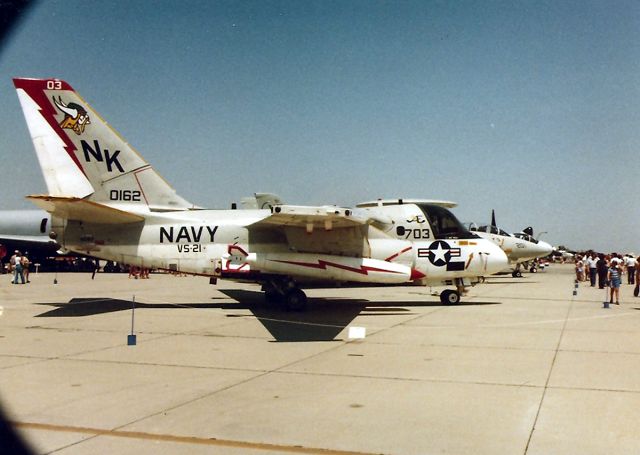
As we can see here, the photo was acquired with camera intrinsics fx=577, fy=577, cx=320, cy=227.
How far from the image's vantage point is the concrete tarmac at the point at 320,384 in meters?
5.05

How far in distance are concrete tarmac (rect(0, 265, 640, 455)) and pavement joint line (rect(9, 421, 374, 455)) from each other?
0.06 ft

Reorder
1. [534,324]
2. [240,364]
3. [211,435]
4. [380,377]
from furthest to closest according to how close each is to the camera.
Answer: [534,324] → [240,364] → [380,377] → [211,435]

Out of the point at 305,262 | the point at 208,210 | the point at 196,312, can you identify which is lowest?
the point at 196,312

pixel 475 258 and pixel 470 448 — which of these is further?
pixel 475 258

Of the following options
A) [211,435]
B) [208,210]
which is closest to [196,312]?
[208,210]

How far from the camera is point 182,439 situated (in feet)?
16.4

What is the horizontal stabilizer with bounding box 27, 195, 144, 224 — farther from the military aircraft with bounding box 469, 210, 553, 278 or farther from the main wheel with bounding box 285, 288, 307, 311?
the military aircraft with bounding box 469, 210, 553, 278

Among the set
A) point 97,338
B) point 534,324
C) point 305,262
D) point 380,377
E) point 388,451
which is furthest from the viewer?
point 305,262

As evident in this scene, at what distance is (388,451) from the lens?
476cm

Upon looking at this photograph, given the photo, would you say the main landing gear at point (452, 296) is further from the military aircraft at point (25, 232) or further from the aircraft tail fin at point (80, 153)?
the military aircraft at point (25, 232)

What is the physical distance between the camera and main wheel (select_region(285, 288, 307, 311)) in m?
15.5

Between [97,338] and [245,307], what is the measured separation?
249 inches

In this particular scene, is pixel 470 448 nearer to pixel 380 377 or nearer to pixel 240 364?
pixel 380 377

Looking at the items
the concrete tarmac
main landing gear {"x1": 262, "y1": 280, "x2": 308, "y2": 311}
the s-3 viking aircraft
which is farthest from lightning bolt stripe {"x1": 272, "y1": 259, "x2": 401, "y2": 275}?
the concrete tarmac
